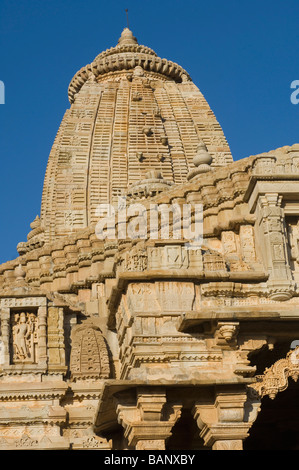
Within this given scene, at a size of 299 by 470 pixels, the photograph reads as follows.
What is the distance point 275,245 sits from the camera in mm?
26188

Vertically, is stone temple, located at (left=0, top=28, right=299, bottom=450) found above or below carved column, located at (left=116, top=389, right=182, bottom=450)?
above

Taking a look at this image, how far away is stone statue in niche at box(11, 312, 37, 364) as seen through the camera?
29225mm

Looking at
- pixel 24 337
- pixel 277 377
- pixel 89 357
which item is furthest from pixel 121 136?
pixel 277 377

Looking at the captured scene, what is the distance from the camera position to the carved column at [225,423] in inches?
961

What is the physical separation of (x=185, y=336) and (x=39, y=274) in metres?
12.8

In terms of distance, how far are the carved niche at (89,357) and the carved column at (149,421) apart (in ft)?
14.7

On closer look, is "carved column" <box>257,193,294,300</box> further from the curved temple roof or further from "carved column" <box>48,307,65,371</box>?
the curved temple roof

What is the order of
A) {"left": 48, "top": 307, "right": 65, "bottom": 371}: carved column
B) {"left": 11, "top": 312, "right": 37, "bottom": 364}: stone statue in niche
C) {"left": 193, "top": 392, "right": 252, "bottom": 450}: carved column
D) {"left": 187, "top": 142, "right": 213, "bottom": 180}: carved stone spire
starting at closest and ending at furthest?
{"left": 193, "top": 392, "right": 252, "bottom": 450}: carved column
{"left": 48, "top": 307, "right": 65, "bottom": 371}: carved column
{"left": 11, "top": 312, "right": 37, "bottom": 364}: stone statue in niche
{"left": 187, "top": 142, "right": 213, "bottom": 180}: carved stone spire

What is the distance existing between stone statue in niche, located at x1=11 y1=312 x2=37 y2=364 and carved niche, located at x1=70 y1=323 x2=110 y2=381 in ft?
3.62

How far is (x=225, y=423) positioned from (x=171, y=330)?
2527 mm

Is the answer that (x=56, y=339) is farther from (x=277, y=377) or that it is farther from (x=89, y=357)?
(x=277, y=377)

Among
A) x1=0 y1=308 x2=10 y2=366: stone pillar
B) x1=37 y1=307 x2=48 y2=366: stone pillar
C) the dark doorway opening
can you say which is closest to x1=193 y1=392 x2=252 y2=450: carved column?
the dark doorway opening
